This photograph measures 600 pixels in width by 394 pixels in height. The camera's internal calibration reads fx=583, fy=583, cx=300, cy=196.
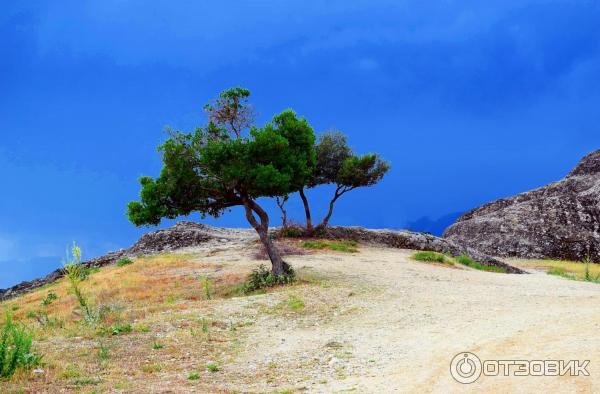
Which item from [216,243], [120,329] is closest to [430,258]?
[216,243]

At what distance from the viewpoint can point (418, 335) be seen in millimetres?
13953

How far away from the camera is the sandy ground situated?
10156mm

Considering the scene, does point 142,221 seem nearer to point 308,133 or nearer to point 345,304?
point 308,133

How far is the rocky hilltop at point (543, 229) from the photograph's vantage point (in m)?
48.2

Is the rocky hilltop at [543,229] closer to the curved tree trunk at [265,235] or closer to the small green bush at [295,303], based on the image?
the curved tree trunk at [265,235]

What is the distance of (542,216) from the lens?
172ft

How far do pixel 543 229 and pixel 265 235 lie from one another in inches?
1367

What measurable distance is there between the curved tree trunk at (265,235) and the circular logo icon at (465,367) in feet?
41.3

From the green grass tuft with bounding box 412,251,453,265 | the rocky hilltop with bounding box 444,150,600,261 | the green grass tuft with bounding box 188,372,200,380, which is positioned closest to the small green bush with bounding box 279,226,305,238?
the green grass tuft with bounding box 412,251,453,265

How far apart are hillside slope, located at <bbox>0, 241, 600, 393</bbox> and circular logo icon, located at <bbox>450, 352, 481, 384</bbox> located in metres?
0.19

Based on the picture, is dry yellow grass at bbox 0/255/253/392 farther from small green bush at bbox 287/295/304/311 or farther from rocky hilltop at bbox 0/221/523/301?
rocky hilltop at bbox 0/221/523/301

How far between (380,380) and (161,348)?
5691 millimetres

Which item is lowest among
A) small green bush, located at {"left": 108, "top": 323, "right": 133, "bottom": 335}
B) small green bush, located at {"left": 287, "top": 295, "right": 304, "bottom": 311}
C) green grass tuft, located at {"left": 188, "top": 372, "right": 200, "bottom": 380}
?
green grass tuft, located at {"left": 188, "top": 372, "right": 200, "bottom": 380}

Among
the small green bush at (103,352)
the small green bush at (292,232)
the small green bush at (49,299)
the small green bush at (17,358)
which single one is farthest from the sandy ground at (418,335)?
the small green bush at (292,232)
